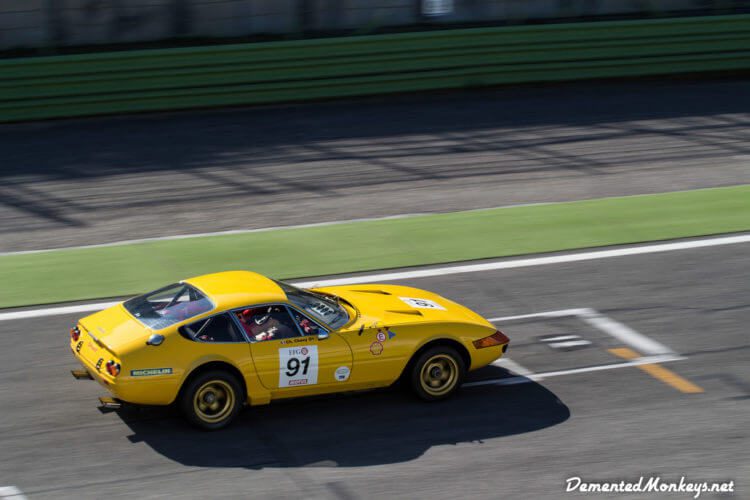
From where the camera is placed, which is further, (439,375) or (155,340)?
(439,375)

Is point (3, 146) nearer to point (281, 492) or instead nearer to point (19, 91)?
point (19, 91)

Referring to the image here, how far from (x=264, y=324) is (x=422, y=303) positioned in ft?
5.73

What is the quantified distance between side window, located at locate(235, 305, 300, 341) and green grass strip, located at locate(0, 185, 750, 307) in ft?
12.9

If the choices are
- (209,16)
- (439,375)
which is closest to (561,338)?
(439,375)

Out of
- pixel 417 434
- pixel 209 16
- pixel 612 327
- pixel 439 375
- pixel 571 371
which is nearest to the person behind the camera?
pixel 417 434

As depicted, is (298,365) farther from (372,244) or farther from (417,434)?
(372,244)

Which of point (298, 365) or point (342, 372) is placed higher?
point (298, 365)

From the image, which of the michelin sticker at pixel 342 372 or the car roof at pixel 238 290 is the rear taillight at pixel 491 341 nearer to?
the michelin sticker at pixel 342 372

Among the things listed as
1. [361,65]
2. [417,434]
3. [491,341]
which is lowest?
[417,434]

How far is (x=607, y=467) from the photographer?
833 centimetres

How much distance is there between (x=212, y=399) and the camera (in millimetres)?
8773

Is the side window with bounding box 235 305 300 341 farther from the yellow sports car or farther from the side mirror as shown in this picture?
the side mirror

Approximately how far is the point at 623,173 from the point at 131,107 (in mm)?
9897

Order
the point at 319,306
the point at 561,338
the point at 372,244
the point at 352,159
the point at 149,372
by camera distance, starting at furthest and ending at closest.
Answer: the point at 352,159 → the point at 372,244 → the point at 561,338 → the point at 319,306 → the point at 149,372
